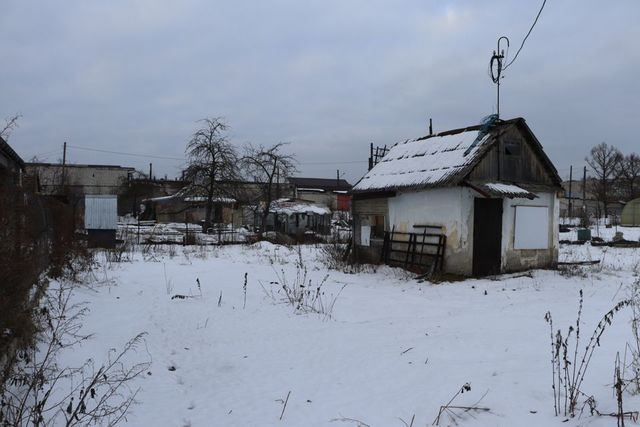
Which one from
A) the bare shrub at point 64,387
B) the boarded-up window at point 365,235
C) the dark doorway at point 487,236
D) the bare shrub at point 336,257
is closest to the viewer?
the bare shrub at point 64,387

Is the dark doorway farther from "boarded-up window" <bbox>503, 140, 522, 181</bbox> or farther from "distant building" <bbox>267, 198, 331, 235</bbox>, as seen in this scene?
"distant building" <bbox>267, 198, 331, 235</bbox>

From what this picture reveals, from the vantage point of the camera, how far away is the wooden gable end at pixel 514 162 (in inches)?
553

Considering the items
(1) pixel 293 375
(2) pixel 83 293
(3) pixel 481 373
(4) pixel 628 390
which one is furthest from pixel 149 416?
(2) pixel 83 293

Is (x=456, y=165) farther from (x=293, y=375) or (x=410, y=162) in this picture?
(x=293, y=375)

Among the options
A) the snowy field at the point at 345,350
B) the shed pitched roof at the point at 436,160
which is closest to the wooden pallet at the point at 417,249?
the shed pitched roof at the point at 436,160

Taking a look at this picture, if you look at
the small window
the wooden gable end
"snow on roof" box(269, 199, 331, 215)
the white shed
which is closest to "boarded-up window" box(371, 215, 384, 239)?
the white shed

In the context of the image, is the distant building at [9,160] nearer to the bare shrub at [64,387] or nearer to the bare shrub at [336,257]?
the bare shrub at [64,387]

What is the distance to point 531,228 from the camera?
583 inches

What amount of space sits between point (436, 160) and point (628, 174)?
6232 centimetres

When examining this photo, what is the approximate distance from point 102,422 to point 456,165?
11870 millimetres

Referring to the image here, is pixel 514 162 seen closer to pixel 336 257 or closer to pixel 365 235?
pixel 365 235

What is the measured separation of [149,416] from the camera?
4465 mm

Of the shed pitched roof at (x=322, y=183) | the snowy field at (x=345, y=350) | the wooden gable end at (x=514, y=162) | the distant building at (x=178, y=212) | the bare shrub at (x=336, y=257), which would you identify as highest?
the shed pitched roof at (x=322, y=183)

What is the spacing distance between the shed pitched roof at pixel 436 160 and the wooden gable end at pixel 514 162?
0.41 ft
